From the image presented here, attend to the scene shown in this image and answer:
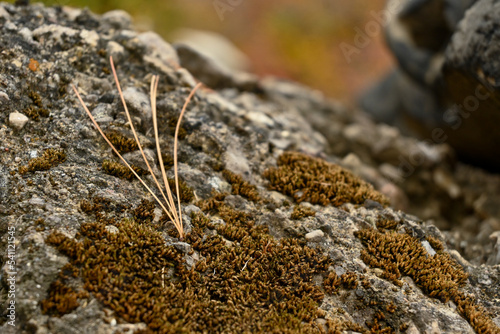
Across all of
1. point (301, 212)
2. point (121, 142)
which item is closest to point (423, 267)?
point (301, 212)

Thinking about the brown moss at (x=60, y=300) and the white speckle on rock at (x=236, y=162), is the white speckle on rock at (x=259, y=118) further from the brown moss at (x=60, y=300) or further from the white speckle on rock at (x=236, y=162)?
the brown moss at (x=60, y=300)

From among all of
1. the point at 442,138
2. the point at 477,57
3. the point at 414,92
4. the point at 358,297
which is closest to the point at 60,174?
the point at 358,297

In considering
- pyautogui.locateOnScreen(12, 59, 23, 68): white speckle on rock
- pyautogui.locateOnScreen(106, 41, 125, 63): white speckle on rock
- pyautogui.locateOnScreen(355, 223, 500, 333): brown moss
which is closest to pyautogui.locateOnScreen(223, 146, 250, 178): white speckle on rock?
pyautogui.locateOnScreen(355, 223, 500, 333): brown moss

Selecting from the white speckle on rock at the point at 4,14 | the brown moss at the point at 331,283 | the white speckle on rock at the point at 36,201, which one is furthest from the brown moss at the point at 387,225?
the white speckle on rock at the point at 4,14

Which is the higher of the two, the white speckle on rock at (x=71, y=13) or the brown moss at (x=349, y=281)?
the brown moss at (x=349, y=281)

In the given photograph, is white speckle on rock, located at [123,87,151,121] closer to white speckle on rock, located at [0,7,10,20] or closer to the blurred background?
white speckle on rock, located at [0,7,10,20]

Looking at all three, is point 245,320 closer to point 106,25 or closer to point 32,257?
point 32,257
